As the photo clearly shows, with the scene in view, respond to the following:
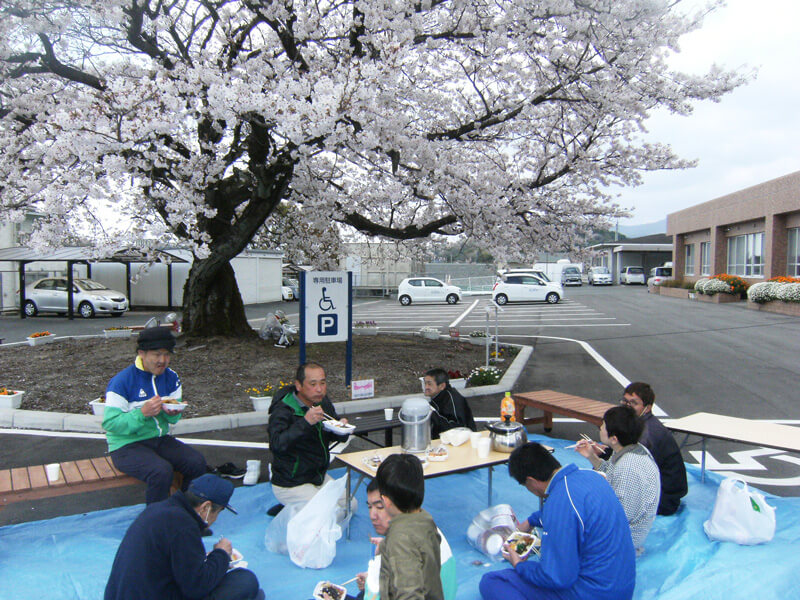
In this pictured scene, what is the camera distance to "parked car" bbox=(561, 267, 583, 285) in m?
50.5

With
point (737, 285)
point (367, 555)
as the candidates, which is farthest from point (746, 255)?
point (367, 555)

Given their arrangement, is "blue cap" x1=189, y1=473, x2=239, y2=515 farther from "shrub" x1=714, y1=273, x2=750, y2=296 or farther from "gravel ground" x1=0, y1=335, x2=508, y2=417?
"shrub" x1=714, y1=273, x2=750, y2=296

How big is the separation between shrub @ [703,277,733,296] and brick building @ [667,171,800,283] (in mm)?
1763

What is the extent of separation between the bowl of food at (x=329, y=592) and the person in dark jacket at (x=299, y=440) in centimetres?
100

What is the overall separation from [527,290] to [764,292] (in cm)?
1096

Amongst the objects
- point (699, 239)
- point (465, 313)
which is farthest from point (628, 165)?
point (699, 239)

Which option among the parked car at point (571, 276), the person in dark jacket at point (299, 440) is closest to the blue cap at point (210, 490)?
the person in dark jacket at point (299, 440)

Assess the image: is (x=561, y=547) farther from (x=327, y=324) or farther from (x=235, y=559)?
(x=327, y=324)

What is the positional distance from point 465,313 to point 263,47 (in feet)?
57.1

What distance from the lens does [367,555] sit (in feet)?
13.7

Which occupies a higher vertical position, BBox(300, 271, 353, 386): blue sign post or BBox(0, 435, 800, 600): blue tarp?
BBox(300, 271, 353, 386): blue sign post

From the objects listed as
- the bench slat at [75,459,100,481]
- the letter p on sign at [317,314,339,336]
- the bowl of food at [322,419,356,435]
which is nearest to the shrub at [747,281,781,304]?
the letter p on sign at [317,314,339,336]

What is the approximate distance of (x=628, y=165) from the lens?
1245cm

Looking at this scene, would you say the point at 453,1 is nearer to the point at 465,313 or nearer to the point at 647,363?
the point at 647,363
